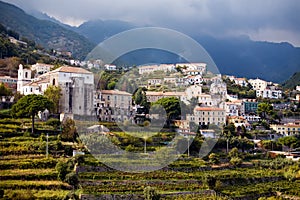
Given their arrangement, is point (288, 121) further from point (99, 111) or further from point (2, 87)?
point (2, 87)

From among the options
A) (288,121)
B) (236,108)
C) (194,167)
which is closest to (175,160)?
(194,167)

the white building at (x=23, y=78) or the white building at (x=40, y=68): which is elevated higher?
the white building at (x=40, y=68)

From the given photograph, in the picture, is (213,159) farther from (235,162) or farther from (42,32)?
(42,32)

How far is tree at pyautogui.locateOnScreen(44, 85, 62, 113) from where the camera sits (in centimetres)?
2119

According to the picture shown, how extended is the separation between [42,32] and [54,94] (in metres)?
63.9

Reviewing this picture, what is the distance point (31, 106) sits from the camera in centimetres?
1856

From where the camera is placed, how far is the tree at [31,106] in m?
18.6

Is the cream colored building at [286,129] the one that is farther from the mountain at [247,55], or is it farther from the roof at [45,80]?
the mountain at [247,55]

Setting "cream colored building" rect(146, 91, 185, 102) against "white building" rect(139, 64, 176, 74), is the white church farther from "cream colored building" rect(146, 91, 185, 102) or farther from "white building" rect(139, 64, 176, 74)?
"white building" rect(139, 64, 176, 74)

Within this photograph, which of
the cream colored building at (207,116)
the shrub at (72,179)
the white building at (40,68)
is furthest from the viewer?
the white building at (40,68)

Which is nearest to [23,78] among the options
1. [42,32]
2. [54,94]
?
[54,94]

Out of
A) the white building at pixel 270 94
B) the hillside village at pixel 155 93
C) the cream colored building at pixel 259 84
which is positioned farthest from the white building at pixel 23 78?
the cream colored building at pixel 259 84

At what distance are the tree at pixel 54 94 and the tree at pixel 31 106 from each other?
5.57 ft

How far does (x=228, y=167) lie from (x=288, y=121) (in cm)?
1426
